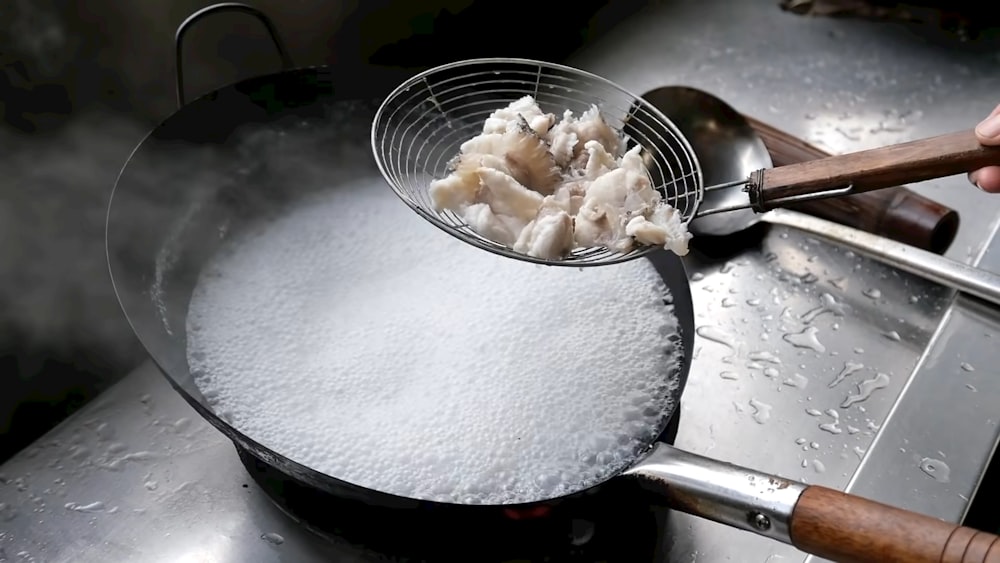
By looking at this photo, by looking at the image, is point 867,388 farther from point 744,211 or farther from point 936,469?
point 744,211

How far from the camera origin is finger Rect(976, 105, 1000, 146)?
29.5 inches

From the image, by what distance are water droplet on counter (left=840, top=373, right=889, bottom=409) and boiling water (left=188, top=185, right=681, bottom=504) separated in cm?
22

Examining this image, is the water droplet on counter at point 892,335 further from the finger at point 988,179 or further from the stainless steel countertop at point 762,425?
the finger at point 988,179

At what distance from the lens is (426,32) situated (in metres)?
1.46

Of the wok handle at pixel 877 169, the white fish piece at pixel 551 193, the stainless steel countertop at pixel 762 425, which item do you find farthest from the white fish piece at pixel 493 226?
A: the stainless steel countertop at pixel 762 425

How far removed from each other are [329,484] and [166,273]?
0.36 m

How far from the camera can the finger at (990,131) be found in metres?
0.75

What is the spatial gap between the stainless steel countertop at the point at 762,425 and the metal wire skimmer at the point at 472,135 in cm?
20

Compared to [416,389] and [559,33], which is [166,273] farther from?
[559,33]

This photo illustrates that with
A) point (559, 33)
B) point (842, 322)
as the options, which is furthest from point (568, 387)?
point (559, 33)

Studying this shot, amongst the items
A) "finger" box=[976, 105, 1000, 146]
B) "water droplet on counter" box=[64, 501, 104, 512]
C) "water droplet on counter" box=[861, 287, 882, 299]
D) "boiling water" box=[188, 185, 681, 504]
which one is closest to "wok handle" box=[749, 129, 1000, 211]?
"finger" box=[976, 105, 1000, 146]

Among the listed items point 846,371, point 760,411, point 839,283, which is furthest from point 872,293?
point 760,411

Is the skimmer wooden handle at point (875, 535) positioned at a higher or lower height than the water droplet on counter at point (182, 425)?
higher

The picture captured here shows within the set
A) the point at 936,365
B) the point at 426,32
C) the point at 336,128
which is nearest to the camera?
the point at 936,365
